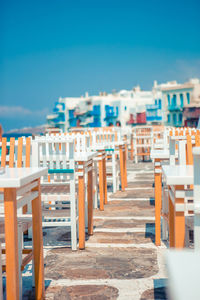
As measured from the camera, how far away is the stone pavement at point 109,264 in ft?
9.84

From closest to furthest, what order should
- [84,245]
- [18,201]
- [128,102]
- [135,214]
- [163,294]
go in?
1. [18,201]
2. [163,294]
3. [84,245]
4. [135,214]
5. [128,102]

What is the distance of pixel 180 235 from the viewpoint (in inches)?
87.7

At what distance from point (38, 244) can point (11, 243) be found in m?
0.52

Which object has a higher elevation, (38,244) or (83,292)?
(38,244)

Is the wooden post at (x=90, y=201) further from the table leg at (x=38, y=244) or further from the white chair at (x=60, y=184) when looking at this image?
the table leg at (x=38, y=244)

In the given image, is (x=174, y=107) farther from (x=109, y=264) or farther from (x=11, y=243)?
(x=11, y=243)

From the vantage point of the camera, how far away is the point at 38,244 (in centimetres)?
277

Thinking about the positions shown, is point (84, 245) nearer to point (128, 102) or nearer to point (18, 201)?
point (18, 201)

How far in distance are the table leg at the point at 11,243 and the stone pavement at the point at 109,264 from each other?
2.23 ft

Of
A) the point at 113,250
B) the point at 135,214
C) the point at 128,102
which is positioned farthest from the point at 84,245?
the point at 128,102

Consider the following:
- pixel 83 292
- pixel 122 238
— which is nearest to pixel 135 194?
pixel 122 238

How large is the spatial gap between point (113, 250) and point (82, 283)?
0.91 m

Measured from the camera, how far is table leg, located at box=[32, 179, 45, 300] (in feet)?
8.95

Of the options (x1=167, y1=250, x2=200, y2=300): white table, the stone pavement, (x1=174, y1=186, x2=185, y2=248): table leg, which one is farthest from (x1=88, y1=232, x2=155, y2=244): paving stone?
(x1=167, y1=250, x2=200, y2=300): white table
